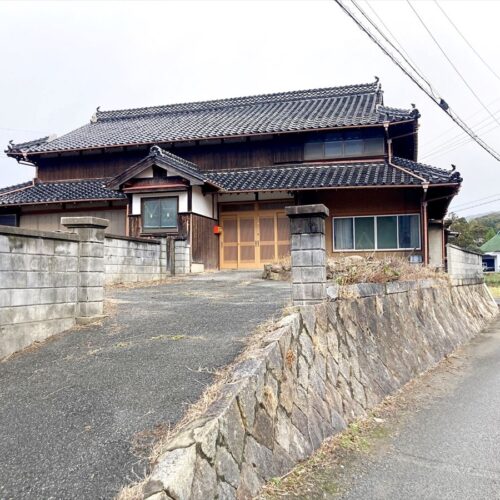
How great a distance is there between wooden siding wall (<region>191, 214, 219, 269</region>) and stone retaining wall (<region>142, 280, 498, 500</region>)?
7939 mm

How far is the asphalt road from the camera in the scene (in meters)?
3.88

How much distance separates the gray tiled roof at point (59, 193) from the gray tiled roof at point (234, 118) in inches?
58.3

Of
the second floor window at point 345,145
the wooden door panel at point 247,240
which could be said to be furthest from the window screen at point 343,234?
the wooden door panel at point 247,240

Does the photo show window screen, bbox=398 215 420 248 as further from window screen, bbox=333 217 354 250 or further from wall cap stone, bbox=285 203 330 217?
wall cap stone, bbox=285 203 330 217

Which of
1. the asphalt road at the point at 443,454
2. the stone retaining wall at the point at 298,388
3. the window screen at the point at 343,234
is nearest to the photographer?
the stone retaining wall at the point at 298,388

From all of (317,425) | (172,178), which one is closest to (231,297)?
(317,425)

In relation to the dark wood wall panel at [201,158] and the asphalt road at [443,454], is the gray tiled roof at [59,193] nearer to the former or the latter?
the dark wood wall panel at [201,158]

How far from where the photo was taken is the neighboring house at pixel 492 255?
2043 inches

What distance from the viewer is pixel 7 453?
10.8 feet

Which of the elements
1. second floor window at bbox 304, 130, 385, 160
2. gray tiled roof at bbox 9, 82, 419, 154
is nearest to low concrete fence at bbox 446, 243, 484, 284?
second floor window at bbox 304, 130, 385, 160

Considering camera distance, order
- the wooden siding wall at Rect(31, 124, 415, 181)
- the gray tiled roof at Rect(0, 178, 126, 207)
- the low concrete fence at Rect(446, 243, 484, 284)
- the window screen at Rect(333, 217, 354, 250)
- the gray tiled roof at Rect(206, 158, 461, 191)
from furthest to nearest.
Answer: the wooden siding wall at Rect(31, 124, 415, 181)
the gray tiled roof at Rect(0, 178, 126, 207)
the window screen at Rect(333, 217, 354, 250)
the gray tiled roof at Rect(206, 158, 461, 191)
the low concrete fence at Rect(446, 243, 484, 284)

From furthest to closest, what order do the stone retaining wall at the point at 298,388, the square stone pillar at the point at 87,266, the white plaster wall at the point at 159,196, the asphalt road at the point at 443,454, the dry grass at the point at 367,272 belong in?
1. the white plaster wall at the point at 159,196
2. the dry grass at the point at 367,272
3. the square stone pillar at the point at 87,266
4. the asphalt road at the point at 443,454
5. the stone retaining wall at the point at 298,388

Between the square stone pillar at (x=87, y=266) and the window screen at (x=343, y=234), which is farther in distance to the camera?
the window screen at (x=343, y=234)

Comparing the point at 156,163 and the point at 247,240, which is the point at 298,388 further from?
the point at 247,240
